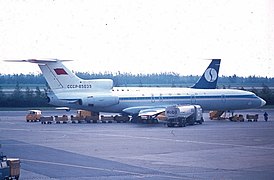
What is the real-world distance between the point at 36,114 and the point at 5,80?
94.5m

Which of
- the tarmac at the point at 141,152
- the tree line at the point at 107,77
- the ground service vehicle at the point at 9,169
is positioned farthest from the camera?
the tree line at the point at 107,77

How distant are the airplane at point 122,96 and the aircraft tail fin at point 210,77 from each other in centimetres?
521

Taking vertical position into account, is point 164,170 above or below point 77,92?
below

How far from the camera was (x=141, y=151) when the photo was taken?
42688 mm

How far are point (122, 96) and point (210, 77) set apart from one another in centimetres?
1535

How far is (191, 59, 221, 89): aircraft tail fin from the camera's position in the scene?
276 feet

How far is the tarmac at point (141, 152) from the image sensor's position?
32531 mm

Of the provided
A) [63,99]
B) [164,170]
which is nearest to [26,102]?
[63,99]

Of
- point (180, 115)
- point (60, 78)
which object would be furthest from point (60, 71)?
point (180, 115)

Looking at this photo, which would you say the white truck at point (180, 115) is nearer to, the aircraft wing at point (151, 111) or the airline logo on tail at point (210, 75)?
the aircraft wing at point (151, 111)

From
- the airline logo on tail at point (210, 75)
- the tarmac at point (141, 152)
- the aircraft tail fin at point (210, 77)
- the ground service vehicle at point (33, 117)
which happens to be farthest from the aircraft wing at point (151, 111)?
the ground service vehicle at point (33, 117)

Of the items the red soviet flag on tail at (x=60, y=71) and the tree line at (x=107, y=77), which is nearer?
the red soviet flag on tail at (x=60, y=71)

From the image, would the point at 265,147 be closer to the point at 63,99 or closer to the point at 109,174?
the point at 109,174

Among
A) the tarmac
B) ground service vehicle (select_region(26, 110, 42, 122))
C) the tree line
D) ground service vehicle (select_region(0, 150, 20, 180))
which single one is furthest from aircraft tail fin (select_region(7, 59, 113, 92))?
ground service vehicle (select_region(0, 150, 20, 180))
